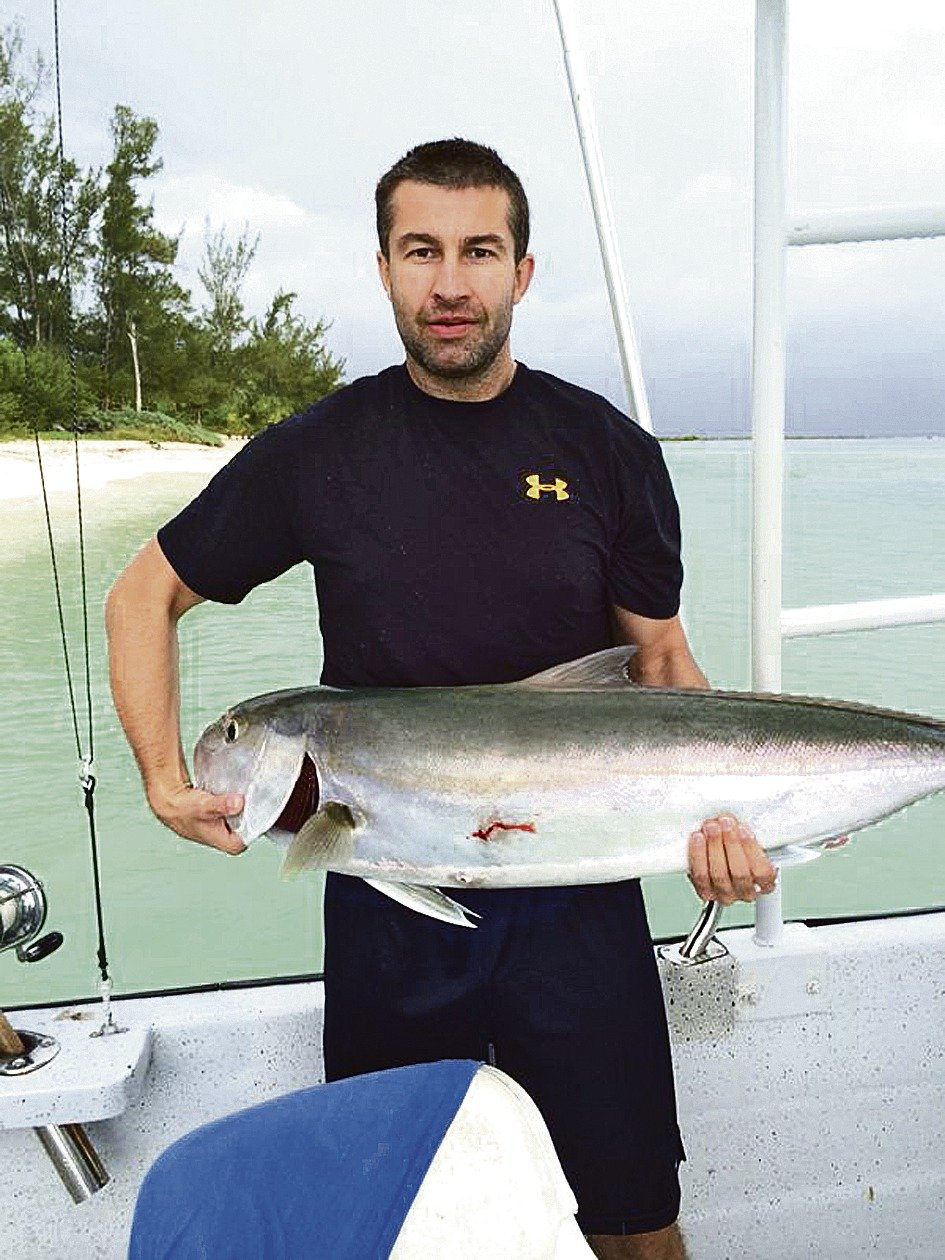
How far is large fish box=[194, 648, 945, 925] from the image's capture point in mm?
1391

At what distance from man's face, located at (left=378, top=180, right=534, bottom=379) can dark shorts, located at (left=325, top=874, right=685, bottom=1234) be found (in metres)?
0.66

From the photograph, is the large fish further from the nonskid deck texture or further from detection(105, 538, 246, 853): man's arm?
the nonskid deck texture

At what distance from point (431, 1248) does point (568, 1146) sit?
2.43 ft

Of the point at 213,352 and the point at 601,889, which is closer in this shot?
the point at 601,889

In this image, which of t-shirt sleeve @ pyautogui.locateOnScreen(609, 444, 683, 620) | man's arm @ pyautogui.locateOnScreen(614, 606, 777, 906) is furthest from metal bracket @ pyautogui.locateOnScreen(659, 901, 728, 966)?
t-shirt sleeve @ pyautogui.locateOnScreen(609, 444, 683, 620)

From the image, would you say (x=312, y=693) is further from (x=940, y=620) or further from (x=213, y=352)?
(x=213, y=352)

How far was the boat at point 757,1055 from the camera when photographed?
1637mm

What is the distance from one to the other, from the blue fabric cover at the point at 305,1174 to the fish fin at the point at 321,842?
39 cm

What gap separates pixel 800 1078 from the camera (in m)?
1.88

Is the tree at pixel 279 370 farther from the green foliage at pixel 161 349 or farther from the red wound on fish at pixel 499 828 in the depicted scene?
the red wound on fish at pixel 499 828

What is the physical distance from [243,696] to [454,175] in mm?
6719

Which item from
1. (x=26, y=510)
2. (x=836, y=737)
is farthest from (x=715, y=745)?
(x=26, y=510)

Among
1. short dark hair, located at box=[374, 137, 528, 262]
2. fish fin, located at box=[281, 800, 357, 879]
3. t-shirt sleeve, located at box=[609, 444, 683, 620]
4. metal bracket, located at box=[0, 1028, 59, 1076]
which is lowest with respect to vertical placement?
metal bracket, located at box=[0, 1028, 59, 1076]

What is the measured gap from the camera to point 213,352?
2438cm
